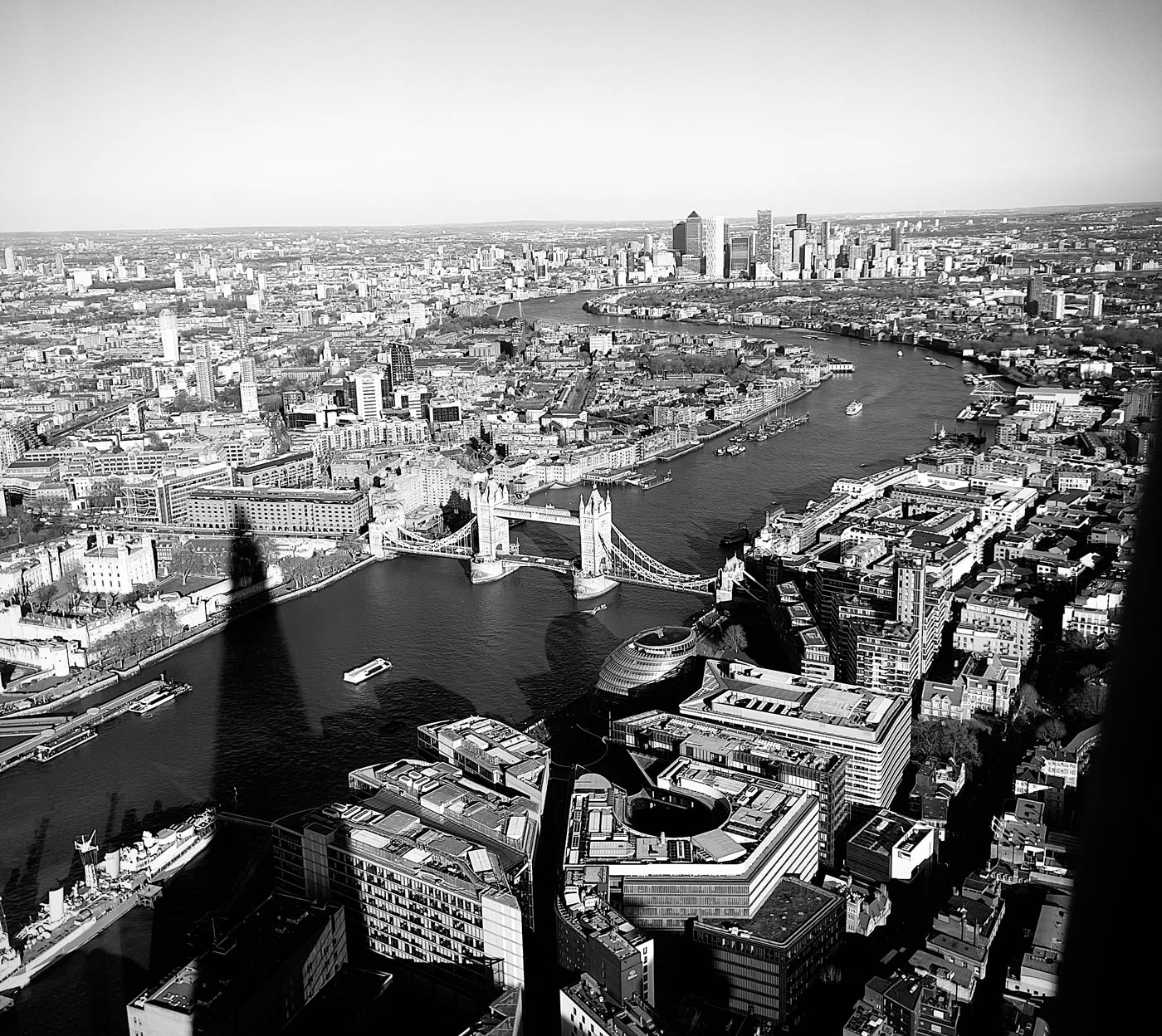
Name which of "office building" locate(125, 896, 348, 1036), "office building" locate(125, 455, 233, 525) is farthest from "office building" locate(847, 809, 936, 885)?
"office building" locate(125, 455, 233, 525)

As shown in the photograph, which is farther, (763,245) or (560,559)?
(763,245)

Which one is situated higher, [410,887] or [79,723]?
[410,887]

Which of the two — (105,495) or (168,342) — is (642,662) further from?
(168,342)

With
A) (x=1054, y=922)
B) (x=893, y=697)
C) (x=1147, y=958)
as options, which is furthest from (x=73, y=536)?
(x=1147, y=958)

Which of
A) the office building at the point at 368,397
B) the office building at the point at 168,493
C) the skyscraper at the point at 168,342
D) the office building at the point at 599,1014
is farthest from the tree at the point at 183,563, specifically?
the skyscraper at the point at 168,342

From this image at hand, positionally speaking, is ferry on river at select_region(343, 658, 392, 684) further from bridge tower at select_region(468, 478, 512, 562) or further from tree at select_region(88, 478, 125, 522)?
tree at select_region(88, 478, 125, 522)

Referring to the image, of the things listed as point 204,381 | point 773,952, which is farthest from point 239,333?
point 773,952

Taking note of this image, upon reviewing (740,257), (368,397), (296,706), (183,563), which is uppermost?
(740,257)
